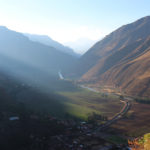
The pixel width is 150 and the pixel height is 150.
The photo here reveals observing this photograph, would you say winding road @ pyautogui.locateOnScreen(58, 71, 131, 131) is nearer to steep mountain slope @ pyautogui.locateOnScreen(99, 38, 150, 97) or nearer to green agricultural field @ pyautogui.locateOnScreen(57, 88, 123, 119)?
green agricultural field @ pyautogui.locateOnScreen(57, 88, 123, 119)

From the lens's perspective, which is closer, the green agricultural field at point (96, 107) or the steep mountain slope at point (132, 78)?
the green agricultural field at point (96, 107)

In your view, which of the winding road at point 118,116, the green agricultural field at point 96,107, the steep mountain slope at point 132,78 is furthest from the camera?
the steep mountain slope at point 132,78

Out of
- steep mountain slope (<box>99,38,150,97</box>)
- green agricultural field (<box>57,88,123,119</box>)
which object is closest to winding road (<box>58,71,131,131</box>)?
green agricultural field (<box>57,88,123,119</box>)

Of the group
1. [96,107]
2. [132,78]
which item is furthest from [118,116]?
[132,78]

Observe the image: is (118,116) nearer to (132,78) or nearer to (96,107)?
(96,107)

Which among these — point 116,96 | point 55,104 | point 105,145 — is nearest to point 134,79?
point 116,96

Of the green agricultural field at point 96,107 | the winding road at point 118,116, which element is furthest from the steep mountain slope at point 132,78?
the green agricultural field at point 96,107

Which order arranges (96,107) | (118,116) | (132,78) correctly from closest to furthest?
(118,116)
(96,107)
(132,78)

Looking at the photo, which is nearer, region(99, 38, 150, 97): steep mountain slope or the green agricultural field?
the green agricultural field

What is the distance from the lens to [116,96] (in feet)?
397

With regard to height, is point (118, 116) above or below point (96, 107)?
below

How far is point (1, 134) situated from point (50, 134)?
43.2 feet

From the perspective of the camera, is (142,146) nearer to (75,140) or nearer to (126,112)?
(75,140)

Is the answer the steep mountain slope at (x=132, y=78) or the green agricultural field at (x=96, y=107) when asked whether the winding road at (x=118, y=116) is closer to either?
the green agricultural field at (x=96, y=107)
